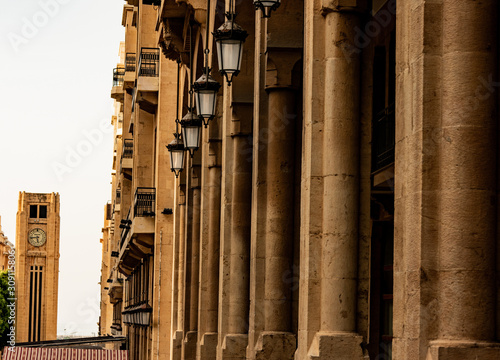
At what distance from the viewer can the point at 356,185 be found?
10523mm

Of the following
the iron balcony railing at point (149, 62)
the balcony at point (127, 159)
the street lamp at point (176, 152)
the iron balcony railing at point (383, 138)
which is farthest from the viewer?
the balcony at point (127, 159)

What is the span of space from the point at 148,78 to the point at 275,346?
839 inches

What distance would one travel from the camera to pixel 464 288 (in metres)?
6.86

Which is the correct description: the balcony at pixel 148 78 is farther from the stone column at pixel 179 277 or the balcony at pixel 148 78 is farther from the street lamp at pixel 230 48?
the street lamp at pixel 230 48

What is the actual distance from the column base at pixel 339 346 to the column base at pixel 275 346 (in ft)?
9.36

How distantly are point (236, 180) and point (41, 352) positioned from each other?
84.0 ft

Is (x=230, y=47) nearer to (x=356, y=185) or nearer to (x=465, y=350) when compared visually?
(x=356, y=185)

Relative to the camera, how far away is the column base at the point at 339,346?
33.0 ft

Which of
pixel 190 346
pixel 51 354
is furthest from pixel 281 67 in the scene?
pixel 51 354

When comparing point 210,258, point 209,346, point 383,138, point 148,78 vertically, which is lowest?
point 209,346

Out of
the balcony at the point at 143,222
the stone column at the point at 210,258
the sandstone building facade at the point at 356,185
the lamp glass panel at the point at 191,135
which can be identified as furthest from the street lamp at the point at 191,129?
the balcony at the point at 143,222

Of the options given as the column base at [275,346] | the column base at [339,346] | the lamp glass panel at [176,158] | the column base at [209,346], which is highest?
the lamp glass panel at [176,158]

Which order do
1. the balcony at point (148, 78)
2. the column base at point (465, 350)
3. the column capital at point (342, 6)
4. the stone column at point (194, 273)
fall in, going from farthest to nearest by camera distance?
the balcony at point (148, 78) → the stone column at point (194, 273) → the column capital at point (342, 6) → the column base at point (465, 350)

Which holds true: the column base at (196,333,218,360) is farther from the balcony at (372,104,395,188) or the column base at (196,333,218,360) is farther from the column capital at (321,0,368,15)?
the column capital at (321,0,368,15)
